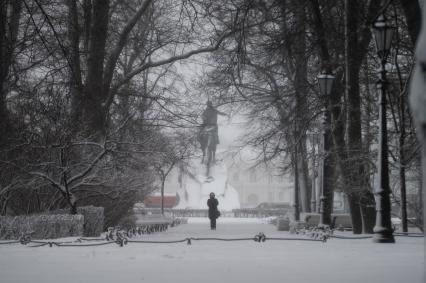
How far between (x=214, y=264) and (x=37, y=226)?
6.10 metres

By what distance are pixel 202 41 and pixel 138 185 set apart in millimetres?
7493

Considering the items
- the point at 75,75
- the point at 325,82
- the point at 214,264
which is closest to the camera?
the point at 214,264

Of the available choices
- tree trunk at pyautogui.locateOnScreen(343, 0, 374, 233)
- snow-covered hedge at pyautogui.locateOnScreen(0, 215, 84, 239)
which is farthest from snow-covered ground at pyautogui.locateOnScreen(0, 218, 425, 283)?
tree trunk at pyautogui.locateOnScreen(343, 0, 374, 233)

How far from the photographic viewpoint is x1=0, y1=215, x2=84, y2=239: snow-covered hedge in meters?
A: 12.6

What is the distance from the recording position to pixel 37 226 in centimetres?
1282

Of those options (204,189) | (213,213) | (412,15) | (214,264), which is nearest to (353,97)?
(412,15)

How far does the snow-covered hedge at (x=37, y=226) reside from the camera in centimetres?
1256

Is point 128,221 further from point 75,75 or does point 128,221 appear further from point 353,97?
point 353,97

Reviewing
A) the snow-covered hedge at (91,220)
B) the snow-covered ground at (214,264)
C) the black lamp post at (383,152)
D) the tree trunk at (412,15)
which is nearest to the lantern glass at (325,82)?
the black lamp post at (383,152)

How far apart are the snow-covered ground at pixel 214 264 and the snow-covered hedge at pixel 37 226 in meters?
1.53

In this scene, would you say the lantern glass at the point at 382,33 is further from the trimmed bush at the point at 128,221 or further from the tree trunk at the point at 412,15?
the trimmed bush at the point at 128,221

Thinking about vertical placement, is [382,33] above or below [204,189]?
above

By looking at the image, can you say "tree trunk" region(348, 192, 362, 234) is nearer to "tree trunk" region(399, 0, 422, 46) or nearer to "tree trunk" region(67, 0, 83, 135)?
"tree trunk" region(399, 0, 422, 46)

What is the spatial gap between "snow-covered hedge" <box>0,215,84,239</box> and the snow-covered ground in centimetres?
153
